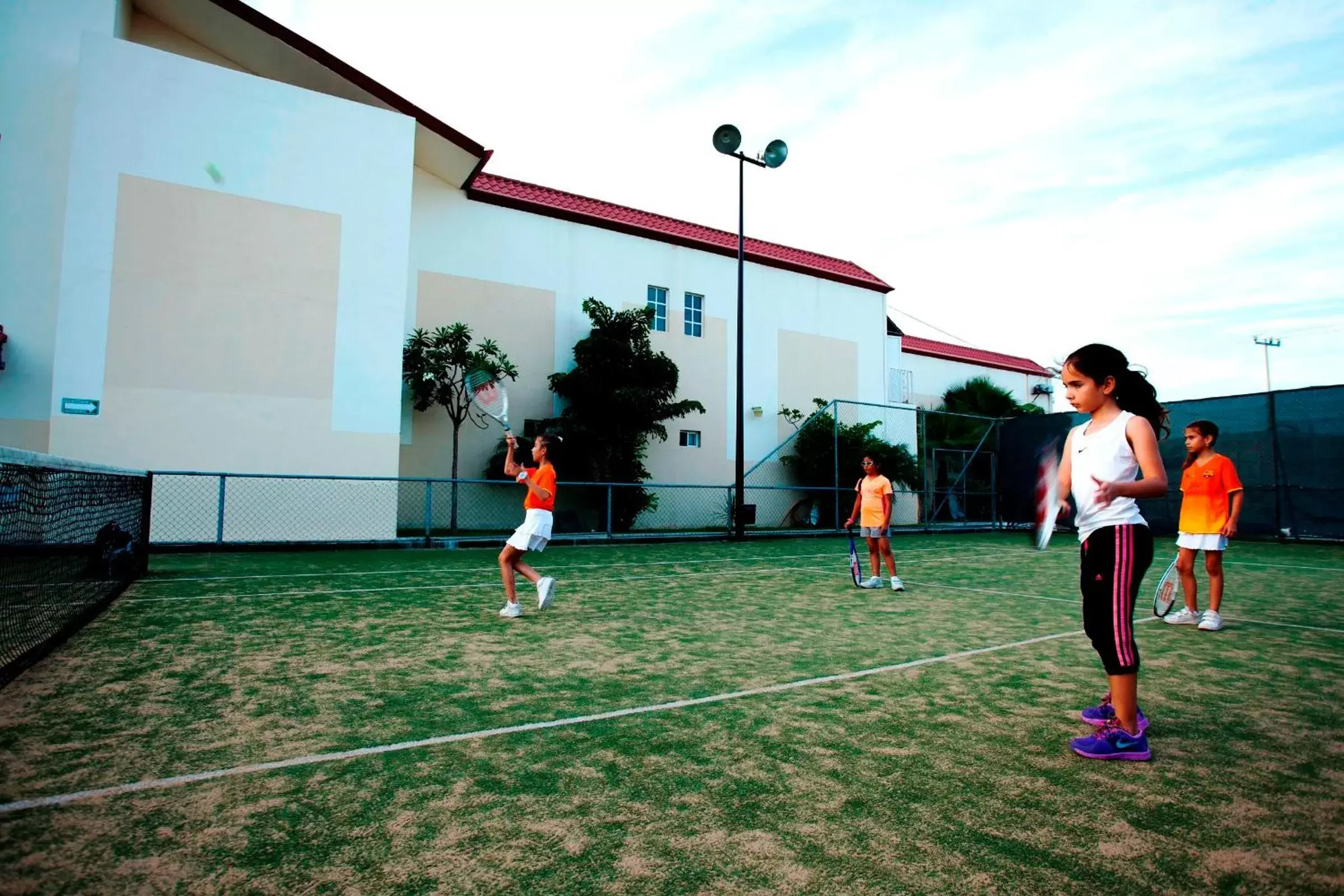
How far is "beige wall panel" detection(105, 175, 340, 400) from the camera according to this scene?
43.8 ft

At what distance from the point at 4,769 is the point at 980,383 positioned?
1401 inches

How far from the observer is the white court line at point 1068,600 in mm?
7109

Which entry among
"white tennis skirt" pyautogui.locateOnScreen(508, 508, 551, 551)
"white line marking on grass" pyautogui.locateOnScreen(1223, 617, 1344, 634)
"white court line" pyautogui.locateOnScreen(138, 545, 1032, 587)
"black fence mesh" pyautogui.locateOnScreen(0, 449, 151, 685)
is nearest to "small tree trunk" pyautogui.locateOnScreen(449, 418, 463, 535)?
"white court line" pyautogui.locateOnScreen(138, 545, 1032, 587)

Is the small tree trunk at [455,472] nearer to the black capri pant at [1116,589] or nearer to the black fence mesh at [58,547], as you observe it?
the black fence mesh at [58,547]

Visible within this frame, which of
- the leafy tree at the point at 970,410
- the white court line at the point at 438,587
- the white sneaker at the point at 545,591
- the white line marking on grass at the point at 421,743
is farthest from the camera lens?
the leafy tree at the point at 970,410

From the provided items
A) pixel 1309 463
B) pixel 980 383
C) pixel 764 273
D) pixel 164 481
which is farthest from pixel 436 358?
pixel 980 383

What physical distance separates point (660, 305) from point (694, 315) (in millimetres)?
1298

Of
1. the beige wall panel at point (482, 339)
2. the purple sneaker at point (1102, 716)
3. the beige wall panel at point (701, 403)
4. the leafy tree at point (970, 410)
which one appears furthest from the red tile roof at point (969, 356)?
the purple sneaker at point (1102, 716)

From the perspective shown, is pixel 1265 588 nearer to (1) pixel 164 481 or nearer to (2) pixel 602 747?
(2) pixel 602 747

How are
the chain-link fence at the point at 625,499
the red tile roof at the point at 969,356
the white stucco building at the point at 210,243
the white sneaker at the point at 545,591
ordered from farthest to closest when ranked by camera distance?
the red tile roof at the point at 969,356 → the chain-link fence at the point at 625,499 → the white stucco building at the point at 210,243 → the white sneaker at the point at 545,591

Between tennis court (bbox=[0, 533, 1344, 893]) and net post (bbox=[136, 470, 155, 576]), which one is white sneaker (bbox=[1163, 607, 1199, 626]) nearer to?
tennis court (bbox=[0, 533, 1344, 893])

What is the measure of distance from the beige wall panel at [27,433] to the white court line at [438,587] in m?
Result: 7.17

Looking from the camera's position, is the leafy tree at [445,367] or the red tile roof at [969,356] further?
the red tile roof at [969,356]

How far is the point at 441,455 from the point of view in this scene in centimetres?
1864
